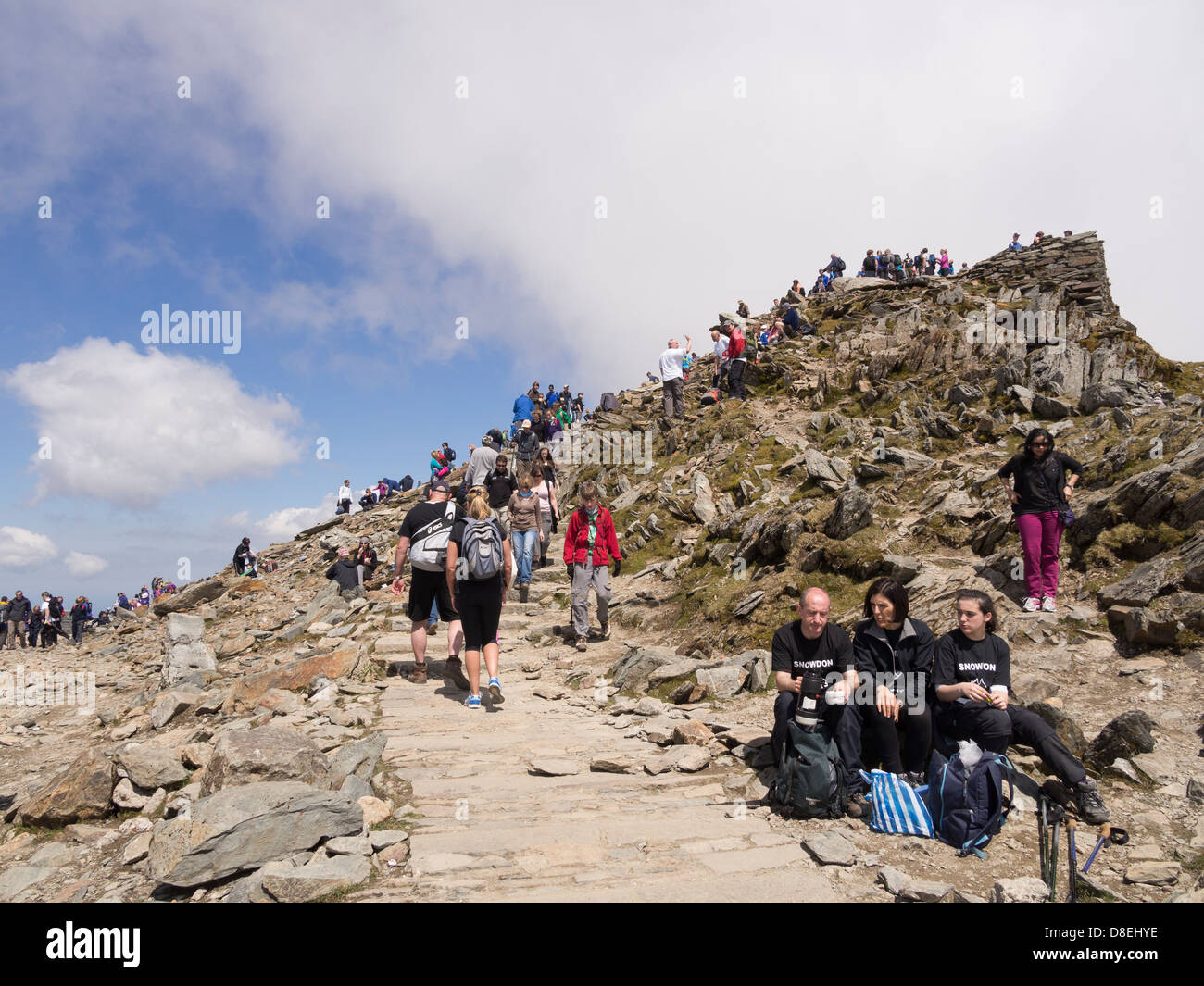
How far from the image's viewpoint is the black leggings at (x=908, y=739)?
589cm

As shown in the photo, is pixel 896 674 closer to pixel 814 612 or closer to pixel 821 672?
pixel 821 672

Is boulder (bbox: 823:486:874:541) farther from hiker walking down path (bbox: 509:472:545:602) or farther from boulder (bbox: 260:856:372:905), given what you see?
boulder (bbox: 260:856:372:905)

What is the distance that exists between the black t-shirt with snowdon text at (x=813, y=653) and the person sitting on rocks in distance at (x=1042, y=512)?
16.4 ft

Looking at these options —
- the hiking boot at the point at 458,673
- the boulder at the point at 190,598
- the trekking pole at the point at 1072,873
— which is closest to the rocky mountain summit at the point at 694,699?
the trekking pole at the point at 1072,873

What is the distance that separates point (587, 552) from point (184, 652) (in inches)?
406

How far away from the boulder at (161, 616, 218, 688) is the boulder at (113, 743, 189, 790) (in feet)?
26.6

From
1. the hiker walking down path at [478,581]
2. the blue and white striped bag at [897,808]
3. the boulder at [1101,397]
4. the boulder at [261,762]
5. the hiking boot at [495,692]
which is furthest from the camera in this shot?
the boulder at [1101,397]

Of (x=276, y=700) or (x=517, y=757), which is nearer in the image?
(x=517, y=757)

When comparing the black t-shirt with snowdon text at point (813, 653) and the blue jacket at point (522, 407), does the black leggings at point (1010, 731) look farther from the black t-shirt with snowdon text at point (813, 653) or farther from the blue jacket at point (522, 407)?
the blue jacket at point (522, 407)
